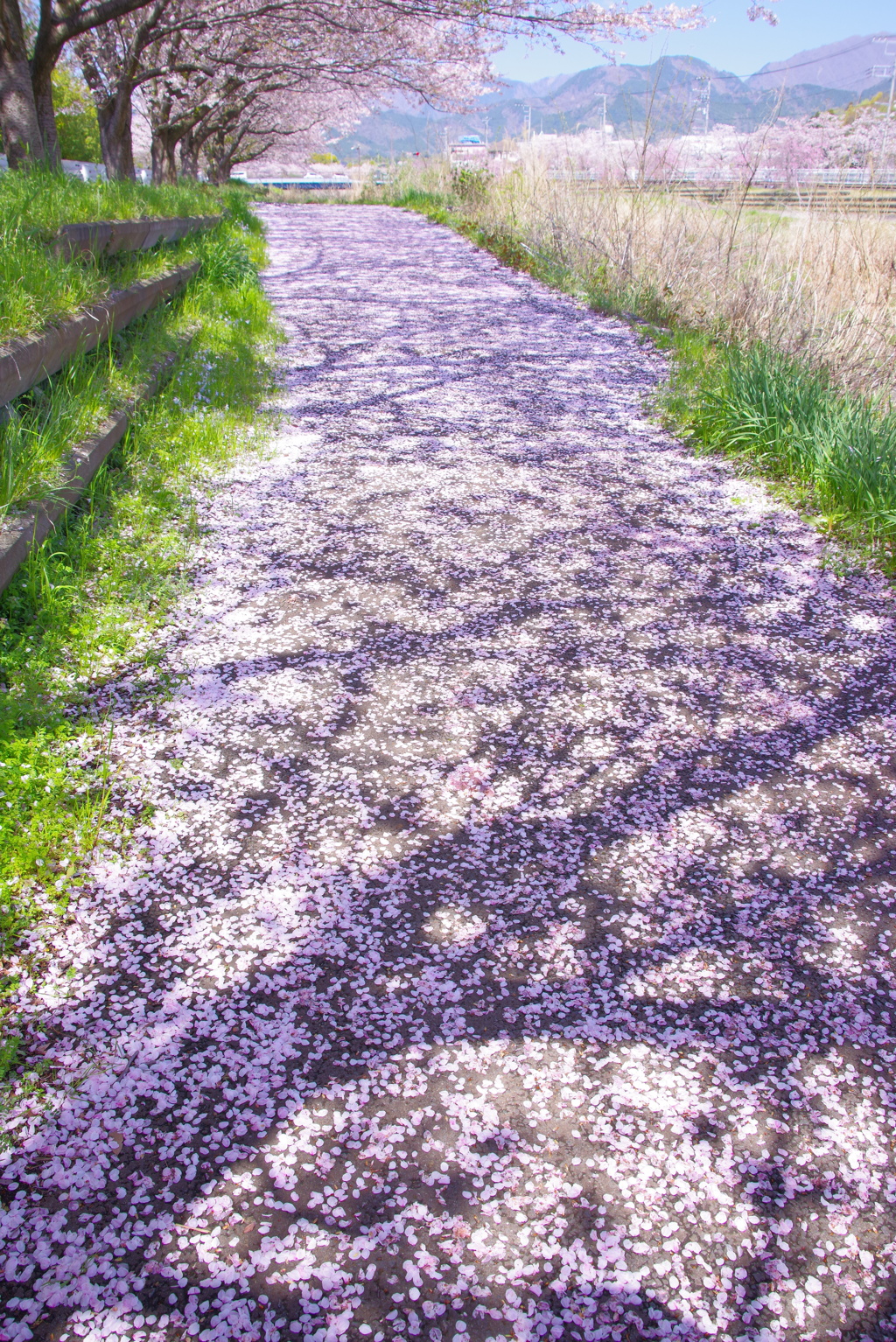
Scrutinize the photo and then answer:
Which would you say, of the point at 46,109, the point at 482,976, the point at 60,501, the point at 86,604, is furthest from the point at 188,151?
the point at 482,976

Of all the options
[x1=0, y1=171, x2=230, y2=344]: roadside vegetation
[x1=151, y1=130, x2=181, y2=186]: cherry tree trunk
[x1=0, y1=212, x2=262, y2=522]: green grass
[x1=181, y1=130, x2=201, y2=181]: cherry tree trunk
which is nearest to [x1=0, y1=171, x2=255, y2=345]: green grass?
[x1=0, y1=171, x2=230, y2=344]: roadside vegetation

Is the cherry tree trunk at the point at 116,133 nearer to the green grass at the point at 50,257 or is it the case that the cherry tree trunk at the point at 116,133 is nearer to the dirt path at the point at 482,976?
the green grass at the point at 50,257

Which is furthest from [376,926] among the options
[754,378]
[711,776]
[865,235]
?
[865,235]

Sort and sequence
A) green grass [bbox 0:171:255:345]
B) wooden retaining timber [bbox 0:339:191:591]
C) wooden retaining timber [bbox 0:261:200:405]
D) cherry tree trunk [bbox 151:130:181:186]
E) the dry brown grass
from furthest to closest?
cherry tree trunk [bbox 151:130:181:186] → the dry brown grass → green grass [bbox 0:171:255:345] → wooden retaining timber [bbox 0:261:200:405] → wooden retaining timber [bbox 0:339:191:591]

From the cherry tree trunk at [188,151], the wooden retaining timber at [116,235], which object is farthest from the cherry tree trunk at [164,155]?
the wooden retaining timber at [116,235]

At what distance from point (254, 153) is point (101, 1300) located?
38220 mm

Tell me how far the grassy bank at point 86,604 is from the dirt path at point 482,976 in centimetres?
10

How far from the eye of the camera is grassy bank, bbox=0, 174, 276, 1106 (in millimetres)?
1729

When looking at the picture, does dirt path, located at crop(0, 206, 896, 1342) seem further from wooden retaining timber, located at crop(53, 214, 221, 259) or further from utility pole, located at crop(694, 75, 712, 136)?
utility pole, located at crop(694, 75, 712, 136)

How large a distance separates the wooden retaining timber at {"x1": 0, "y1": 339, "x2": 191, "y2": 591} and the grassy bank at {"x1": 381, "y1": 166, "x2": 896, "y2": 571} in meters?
3.15

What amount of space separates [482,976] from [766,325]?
570cm

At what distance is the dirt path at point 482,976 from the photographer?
1.16 meters

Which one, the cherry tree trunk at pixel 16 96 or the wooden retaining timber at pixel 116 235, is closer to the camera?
the wooden retaining timber at pixel 116 235

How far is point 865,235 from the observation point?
6.24 metres
